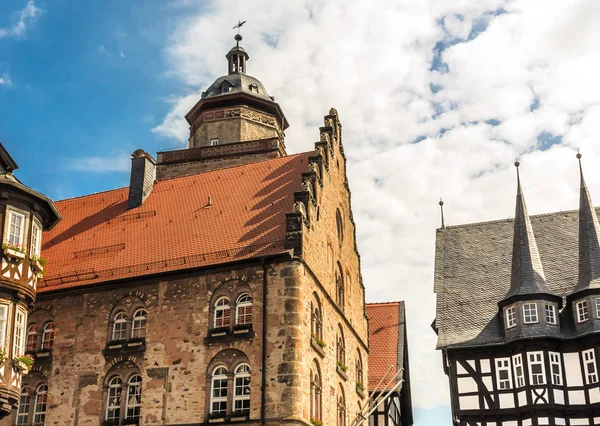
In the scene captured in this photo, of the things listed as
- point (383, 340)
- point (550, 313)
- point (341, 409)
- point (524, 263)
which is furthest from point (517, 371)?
point (383, 340)

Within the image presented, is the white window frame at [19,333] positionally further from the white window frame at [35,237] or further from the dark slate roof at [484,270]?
the dark slate roof at [484,270]

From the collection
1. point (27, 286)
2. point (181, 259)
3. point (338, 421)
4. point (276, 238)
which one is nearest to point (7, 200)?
point (27, 286)

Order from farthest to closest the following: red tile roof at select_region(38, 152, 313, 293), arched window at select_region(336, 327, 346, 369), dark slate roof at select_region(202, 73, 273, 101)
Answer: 1. dark slate roof at select_region(202, 73, 273, 101)
2. arched window at select_region(336, 327, 346, 369)
3. red tile roof at select_region(38, 152, 313, 293)

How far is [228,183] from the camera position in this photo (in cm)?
3484

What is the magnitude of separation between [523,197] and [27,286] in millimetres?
24693

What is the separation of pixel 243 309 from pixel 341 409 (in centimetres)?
739

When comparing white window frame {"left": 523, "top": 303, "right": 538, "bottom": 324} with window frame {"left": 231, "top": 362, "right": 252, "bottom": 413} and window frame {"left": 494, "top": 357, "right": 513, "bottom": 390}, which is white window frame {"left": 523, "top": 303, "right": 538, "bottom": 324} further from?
window frame {"left": 231, "top": 362, "right": 252, "bottom": 413}

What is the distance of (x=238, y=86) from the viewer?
151 feet

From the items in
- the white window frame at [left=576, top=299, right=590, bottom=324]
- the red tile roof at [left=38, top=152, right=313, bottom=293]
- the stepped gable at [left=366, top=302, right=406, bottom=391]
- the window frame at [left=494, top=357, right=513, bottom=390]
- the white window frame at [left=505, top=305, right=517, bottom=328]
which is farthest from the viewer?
the stepped gable at [left=366, top=302, right=406, bottom=391]

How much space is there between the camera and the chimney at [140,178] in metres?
35.7

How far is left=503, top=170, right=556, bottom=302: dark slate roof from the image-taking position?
120 feet

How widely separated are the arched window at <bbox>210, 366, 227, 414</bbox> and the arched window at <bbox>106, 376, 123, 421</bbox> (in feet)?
12.1

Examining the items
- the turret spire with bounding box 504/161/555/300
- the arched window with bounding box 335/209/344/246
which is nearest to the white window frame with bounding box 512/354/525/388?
the turret spire with bounding box 504/161/555/300

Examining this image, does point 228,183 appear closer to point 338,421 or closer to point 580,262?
point 338,421
